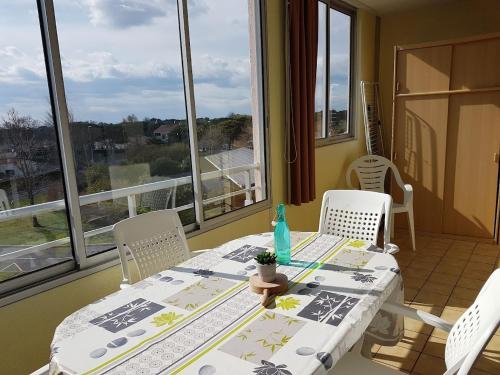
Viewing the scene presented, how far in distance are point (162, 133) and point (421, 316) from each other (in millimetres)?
1810

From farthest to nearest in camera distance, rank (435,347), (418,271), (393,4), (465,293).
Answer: (393,4), (418,271), (465,293), (435,347)

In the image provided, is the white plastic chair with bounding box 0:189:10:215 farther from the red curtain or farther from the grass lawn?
the red curtain

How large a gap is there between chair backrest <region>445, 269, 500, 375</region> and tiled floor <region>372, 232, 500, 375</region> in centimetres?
83

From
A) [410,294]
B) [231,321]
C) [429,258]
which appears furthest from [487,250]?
[231,321]

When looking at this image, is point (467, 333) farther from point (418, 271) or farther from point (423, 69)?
point (423, 69)

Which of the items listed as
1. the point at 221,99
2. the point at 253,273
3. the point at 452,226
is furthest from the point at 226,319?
the point at 452,226

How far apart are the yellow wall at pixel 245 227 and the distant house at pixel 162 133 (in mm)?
703

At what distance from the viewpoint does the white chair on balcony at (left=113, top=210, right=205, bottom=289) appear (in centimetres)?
173

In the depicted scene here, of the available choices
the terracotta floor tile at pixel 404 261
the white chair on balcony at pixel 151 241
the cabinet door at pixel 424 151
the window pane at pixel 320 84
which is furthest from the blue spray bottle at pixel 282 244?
the cabinet door at pixel 424 151

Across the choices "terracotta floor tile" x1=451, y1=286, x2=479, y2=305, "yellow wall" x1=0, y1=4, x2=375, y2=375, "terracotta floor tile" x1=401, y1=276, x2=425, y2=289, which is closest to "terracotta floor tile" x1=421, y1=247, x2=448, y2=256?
"terracotta floor tile" x1=401, y1=276, x2=425, y2=289

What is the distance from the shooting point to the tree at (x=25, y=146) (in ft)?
5.60

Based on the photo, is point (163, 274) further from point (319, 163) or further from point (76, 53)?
point (319, 163)

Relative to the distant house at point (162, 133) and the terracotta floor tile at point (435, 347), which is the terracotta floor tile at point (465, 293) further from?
the distant house at point (162, 133)

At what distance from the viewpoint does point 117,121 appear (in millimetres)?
2154
